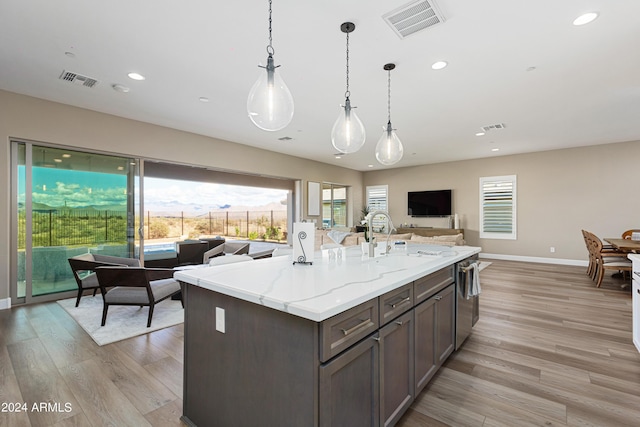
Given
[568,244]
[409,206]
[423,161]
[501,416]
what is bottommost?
[501,416]

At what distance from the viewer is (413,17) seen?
92.7 inches

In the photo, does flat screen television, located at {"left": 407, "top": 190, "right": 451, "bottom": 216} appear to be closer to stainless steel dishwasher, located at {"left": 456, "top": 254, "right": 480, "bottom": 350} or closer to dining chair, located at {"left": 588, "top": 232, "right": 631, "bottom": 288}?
dining chair, located at {"left": 588, "top": 232, "right": 631, "bottom": 288}

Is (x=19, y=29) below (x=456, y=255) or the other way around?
the other way around

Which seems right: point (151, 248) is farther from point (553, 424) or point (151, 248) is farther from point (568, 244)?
point (568, 244)

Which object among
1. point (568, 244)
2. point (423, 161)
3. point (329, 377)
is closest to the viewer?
point (329, 377)

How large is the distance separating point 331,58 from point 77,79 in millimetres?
3010

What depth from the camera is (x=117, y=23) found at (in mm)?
2430

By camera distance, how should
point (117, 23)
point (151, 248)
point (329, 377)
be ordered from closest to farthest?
1. point (329, 377)
2. point (117, 23)
3. point (151, 248)

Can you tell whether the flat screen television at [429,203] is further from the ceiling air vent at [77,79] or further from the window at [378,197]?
the ceiling air vent at [77,79]

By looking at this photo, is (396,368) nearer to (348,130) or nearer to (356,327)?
(356,327)

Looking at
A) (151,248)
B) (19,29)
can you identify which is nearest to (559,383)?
(19,29)

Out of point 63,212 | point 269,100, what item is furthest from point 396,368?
point 63,212

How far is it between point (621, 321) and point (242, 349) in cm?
441

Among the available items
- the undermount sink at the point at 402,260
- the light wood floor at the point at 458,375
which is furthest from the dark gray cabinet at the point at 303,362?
the light wood floor at the point at 458,375
